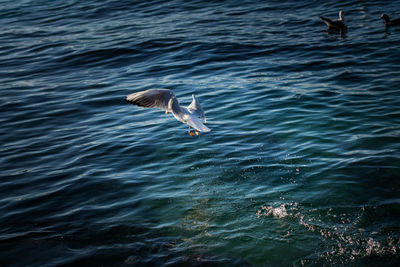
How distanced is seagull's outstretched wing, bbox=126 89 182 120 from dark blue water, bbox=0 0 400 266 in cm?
138

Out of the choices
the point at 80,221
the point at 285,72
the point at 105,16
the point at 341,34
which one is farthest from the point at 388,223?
the point at 105,16

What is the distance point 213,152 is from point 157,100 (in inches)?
73.0

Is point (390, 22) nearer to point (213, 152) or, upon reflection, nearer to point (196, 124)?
point (213, 152)

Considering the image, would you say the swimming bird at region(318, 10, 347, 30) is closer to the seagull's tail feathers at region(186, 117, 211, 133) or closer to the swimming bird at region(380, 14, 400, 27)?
the swimming bird at region(380, 14, 400, 27)

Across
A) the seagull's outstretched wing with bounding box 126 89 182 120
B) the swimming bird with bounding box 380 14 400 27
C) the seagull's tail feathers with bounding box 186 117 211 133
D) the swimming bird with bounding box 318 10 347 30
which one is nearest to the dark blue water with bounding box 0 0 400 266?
the swimming bird with bounding box 380 14 400 27

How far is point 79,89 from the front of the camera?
13.9 metres

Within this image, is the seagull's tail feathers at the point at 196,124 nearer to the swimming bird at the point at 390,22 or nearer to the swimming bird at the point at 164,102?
the swimming bird at the point at 164,102

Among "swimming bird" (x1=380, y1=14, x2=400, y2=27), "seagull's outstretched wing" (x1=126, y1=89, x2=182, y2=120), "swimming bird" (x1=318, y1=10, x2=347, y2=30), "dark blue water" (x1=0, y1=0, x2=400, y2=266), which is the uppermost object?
"seagull's outstretched wing" (x1=126, y1=89, x2=182, y2=120)

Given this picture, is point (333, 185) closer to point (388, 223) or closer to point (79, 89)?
point (388, 223)

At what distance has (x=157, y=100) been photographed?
7.98m

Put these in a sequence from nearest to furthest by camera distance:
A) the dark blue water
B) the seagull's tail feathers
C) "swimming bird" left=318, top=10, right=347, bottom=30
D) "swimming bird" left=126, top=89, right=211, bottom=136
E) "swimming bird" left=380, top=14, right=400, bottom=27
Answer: the dark blue water → the seagull's tail feathers → "swimming bird" left=126, top=89, right=211, bottom=136 → "swimming bird" left=380, top=14, right=400, bottom=27 → "swimming bird" left=318, top=10, right=347, bottom=30

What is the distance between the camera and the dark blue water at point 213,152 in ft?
20.8

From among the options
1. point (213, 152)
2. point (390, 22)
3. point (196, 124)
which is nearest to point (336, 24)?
point (390, 22)

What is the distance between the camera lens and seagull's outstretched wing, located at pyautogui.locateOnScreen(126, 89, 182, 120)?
782 centimetres
